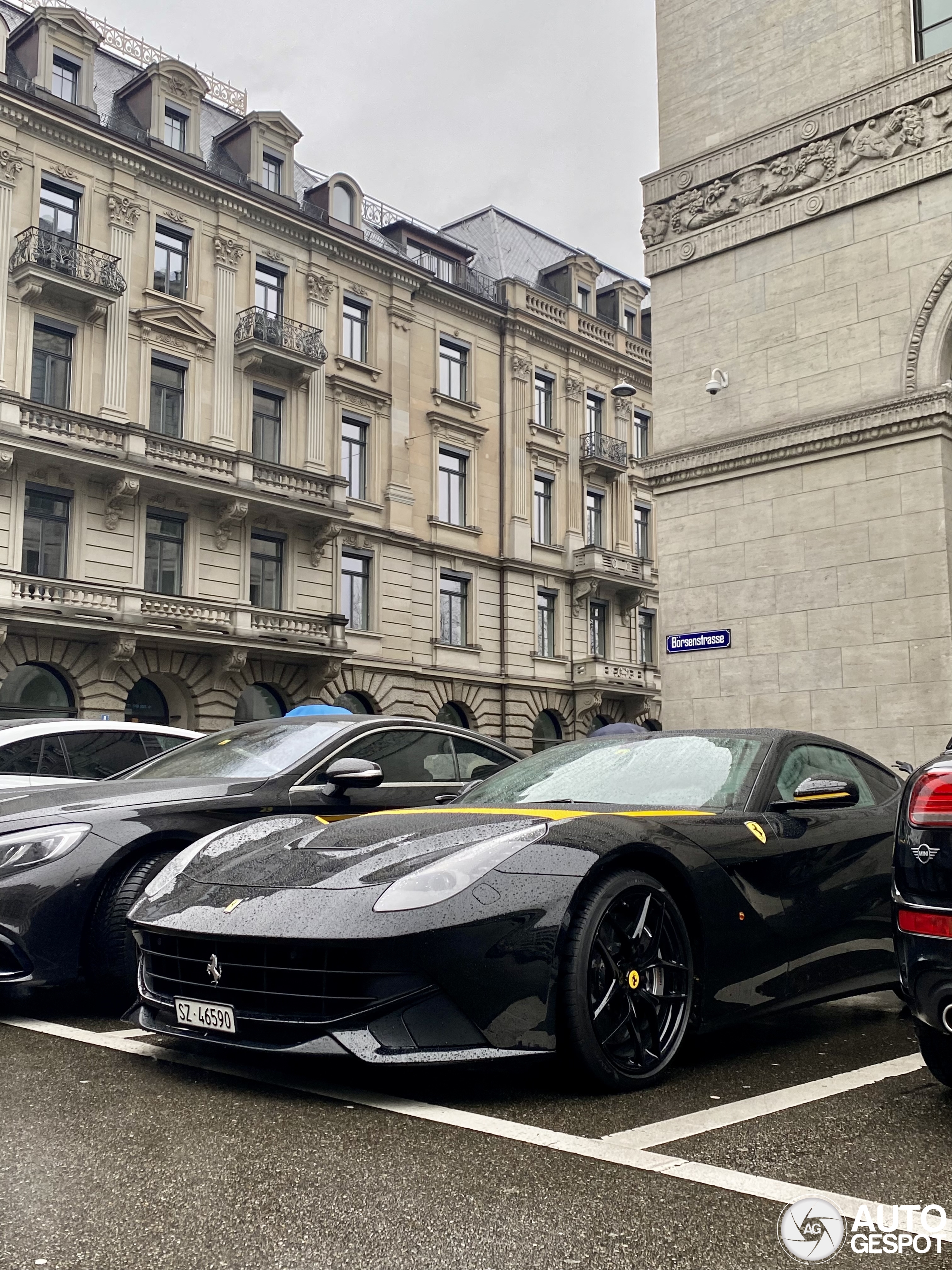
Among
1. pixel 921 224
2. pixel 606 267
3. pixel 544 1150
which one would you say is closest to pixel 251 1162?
pixel 544 1150

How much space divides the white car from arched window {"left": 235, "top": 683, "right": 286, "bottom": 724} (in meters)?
20.5

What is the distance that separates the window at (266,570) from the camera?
101ft

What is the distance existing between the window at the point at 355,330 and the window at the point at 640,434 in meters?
12.9

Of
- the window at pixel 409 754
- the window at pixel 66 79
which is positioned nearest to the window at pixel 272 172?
the window at pixel 66 79

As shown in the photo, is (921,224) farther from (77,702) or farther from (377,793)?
(77,702)

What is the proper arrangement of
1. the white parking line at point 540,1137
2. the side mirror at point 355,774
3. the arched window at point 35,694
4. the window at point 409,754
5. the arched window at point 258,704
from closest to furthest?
1. the white parking line at point 540,1137
2. the side mirror at point 355,774
3. the window at point 409,754
4. the arched window at point 35,694
5. the arched window at point 258,704

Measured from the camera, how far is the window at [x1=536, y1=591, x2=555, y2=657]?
39.1m

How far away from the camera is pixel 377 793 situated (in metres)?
6.98

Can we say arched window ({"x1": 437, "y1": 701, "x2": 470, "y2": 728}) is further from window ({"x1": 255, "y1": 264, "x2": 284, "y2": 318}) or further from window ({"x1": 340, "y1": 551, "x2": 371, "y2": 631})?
window ({"x1": 255, "y1": 264, "x2": 284, "y2": 318})

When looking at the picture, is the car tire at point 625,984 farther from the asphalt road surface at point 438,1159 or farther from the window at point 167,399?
the window at point 167,399

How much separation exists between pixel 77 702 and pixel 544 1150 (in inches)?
979

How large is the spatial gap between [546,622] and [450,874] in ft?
117

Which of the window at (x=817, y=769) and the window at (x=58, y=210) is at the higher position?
the window at (x=58, y=210)

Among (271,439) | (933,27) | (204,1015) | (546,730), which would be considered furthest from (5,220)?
(204,1015)
